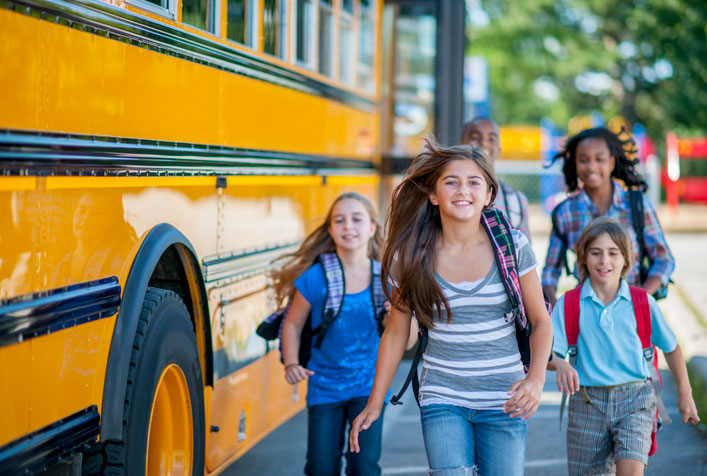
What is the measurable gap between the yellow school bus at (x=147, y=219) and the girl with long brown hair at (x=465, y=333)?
2.57 ft

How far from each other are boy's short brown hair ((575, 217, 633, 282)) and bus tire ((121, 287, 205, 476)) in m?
1.58

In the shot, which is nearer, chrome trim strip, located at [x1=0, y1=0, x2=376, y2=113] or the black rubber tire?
chrome trim strip, located at [x1=0, y1=0, x2=376, y2=113]

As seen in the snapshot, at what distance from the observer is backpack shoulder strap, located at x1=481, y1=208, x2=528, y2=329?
3234mm

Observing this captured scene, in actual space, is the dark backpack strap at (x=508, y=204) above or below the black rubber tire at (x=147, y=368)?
above

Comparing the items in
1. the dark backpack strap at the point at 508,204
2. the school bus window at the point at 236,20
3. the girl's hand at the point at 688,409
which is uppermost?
the school bus window at the point at 236,20

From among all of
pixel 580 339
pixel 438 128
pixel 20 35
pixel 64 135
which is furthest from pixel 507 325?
pixel 438 128

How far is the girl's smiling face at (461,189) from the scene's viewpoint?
3.29 m

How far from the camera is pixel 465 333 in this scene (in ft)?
10.7

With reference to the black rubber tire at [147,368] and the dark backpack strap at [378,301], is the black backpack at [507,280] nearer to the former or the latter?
the black rubber tire at [147,368]

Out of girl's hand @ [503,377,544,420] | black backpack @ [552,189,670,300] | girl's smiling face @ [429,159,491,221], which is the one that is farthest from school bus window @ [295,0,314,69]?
girl's hand @ [503,377,544,420]

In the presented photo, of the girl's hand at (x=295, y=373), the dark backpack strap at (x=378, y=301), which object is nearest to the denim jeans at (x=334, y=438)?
the girl's hand at (x=295, y=373)

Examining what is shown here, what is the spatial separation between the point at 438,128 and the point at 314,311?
12.2 ft

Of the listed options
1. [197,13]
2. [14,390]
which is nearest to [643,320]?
[197,13]

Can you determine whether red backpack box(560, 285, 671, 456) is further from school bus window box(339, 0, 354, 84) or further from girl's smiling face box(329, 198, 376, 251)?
school bus window box(339, 0, 354, 84)
